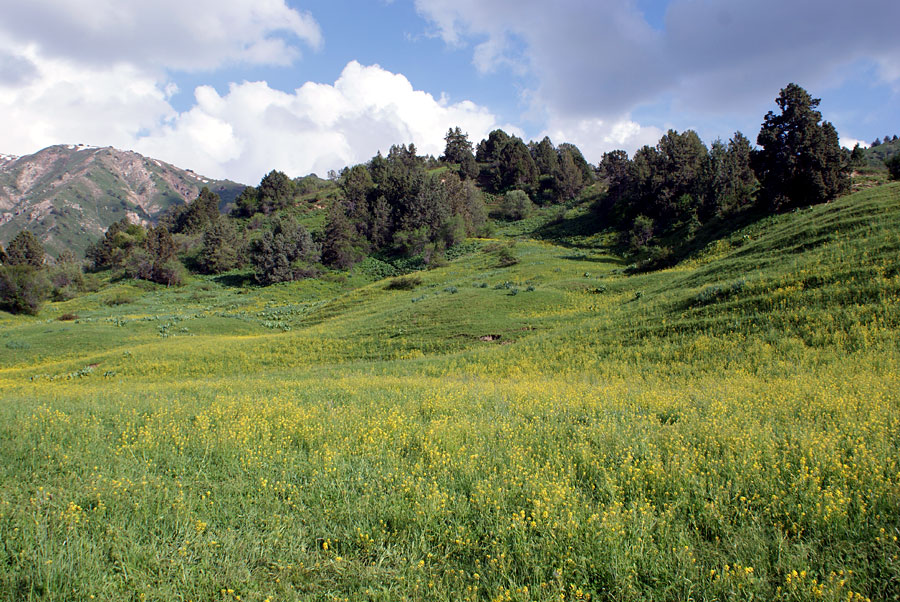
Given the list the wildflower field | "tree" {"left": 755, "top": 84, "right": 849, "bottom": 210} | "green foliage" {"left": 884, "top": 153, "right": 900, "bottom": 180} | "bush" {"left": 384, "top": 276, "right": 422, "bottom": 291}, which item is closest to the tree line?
"tree" {"left": 755, "top": 84, "right": 849, "bottom": 210}

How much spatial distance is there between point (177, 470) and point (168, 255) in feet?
285

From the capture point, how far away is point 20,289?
153 feet

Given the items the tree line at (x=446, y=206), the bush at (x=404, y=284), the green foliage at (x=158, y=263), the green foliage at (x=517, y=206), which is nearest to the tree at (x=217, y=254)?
the tree line at (x=446, y=206)

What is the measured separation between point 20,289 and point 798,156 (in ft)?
249

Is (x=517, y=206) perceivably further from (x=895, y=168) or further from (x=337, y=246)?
(x=895, y=168)

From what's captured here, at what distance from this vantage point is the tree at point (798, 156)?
33.2m

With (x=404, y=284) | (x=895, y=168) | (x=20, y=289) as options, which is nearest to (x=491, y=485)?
(x=404, y=284)

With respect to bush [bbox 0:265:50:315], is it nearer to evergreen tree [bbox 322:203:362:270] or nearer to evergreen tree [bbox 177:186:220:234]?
evergreen tree [bbox 322:203:362:270]

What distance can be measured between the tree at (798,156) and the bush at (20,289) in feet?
240

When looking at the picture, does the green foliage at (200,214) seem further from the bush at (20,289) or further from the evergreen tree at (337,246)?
the bush at (20,289)

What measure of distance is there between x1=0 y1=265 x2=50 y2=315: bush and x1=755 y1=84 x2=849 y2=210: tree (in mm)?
73066

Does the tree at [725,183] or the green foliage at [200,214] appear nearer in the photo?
the tree at [725,183]

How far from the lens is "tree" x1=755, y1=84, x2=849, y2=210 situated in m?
33.2

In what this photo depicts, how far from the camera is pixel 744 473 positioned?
185 inches
